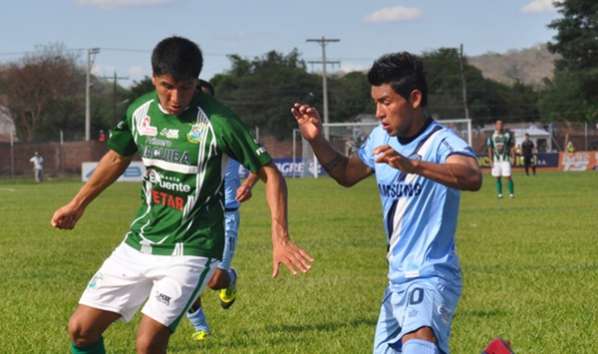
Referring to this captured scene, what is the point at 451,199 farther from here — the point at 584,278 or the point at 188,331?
the point at 584,278

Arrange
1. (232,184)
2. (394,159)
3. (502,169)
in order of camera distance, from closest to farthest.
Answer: (394,159) < (232,184) < (502,169)

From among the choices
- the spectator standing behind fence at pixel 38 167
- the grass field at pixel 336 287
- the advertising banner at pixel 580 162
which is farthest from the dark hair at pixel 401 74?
the advertising banner at pixel 580 162

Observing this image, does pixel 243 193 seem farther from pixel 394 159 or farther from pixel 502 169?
pixel 502 169

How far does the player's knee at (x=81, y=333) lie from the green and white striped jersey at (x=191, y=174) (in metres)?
0.48

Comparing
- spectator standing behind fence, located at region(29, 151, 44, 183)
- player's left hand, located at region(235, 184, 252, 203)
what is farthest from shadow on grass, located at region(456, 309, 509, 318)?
spectator standing behind fence, located at region(29, 151, 44, 183)

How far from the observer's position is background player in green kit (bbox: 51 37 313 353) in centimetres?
572

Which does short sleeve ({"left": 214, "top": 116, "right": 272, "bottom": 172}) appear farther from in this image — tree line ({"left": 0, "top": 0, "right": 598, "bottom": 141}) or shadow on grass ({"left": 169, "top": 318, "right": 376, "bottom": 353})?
tree line ({"left": 0, "top": 0, "right": 598, "bottom": 141})

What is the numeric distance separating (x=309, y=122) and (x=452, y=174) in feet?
3.60

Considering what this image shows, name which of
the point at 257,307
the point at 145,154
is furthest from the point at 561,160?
the point at 145,154

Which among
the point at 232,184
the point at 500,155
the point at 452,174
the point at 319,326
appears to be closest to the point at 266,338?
the point at 319,326

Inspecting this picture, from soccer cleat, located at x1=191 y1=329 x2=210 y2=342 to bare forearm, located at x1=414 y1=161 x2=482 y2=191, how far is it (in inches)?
146

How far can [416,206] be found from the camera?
5.57m

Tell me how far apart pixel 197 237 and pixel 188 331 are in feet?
10.8

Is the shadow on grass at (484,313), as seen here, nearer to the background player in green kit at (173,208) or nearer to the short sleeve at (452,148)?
the background player in green kit at (173,208)
